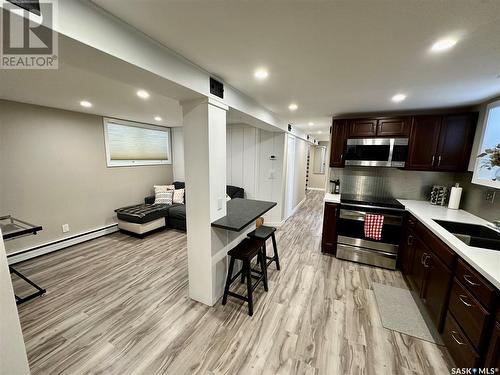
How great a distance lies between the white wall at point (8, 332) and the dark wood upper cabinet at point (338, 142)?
380 centimetres

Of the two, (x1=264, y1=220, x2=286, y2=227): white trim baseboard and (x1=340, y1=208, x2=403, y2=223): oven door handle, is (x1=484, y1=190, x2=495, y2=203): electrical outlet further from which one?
(x1=264, y1=220, x2=286, y2=227): white trim baseboard

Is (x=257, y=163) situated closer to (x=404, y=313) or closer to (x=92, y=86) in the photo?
(x=92, y=86)

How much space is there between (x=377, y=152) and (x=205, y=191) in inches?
111

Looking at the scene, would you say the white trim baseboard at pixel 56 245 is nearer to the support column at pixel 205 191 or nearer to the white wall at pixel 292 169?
the support column at pixel 205 191

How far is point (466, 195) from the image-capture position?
282cm

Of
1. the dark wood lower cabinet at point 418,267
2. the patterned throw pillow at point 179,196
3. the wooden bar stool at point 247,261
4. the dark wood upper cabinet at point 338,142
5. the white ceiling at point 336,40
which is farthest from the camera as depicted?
the patterned throw pillow at point 179,196

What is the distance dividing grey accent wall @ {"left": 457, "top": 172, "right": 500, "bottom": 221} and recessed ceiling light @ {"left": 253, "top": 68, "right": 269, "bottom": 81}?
291 centimetres

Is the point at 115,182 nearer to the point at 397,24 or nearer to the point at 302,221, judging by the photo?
the point at 302,221

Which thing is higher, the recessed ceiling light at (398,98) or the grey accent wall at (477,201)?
the recessed ceiling light at (398,98)

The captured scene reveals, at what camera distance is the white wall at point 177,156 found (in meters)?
5.59

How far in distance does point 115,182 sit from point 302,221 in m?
4.51

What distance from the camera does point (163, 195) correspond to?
482 cm

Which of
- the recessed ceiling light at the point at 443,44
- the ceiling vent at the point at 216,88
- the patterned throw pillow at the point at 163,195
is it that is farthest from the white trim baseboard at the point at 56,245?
the recessed ceiling light at the point at 443,44

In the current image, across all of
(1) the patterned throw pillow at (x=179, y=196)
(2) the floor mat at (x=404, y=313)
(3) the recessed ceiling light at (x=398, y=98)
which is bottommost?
(2) the floor mat at (x=404, y=313)
